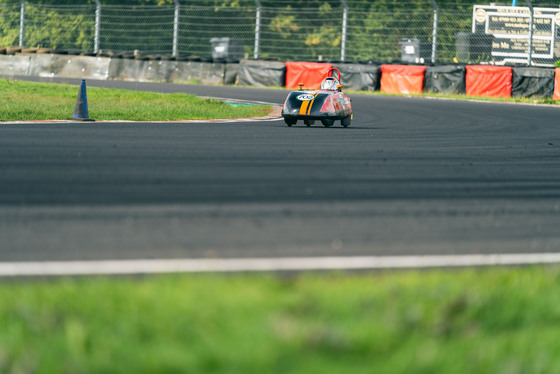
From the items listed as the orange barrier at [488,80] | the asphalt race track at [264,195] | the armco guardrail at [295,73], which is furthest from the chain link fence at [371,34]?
the asphalt race track at [264,195]

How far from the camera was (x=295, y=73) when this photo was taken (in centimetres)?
3438

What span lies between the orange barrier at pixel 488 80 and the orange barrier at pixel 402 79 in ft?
5.74

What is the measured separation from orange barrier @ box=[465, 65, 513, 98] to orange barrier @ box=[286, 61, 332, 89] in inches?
195

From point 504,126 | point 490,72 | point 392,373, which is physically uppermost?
point 490,72

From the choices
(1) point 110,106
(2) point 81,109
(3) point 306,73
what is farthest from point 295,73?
(2) point 81,109

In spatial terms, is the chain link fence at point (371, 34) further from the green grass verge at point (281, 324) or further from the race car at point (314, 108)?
the green grass verge at point (281, 324)

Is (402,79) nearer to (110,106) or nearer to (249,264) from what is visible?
(110,106)

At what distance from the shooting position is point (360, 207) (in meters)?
7.24

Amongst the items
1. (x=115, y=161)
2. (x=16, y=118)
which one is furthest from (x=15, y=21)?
(x=115, y=161)

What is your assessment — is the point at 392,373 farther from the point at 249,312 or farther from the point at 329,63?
the point at 329,63

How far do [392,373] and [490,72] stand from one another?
28267mm

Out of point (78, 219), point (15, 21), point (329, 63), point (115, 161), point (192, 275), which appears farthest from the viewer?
point (15, 21)

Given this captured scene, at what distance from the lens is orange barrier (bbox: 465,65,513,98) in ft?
99.1

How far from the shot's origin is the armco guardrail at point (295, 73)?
30078 millimetres
